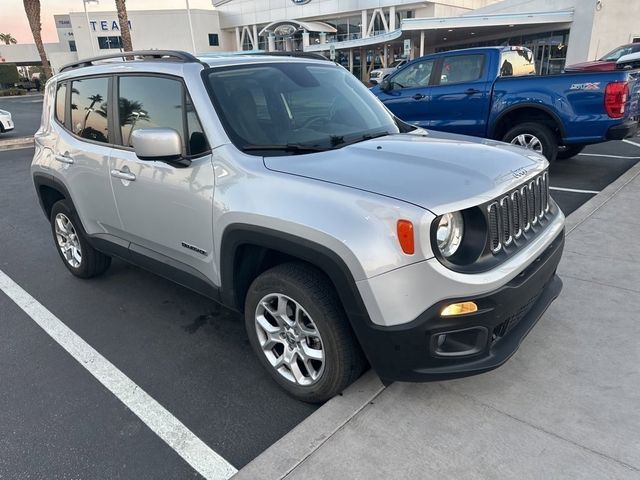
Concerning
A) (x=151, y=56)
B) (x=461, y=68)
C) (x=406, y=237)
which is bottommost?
(x=406, y=237)

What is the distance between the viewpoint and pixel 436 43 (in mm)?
38719

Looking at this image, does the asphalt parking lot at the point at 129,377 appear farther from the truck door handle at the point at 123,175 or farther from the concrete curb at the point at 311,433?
the truck door handle at the point at 123,175

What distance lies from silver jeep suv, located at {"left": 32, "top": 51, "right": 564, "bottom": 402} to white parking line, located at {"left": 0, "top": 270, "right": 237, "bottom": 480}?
0.59 meters

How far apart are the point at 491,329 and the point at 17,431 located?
261 centimetres

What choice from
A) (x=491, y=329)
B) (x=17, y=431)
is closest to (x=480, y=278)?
(x=491, y=329)

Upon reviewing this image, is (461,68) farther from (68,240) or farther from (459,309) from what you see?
(459,309)

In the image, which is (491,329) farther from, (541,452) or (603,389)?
(603,389)

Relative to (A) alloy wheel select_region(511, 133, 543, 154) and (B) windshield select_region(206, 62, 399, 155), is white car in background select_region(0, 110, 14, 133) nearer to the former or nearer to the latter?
(A) alloy wheel select_region(511, 133, 543, 154)

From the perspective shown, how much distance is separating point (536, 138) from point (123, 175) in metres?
5.94

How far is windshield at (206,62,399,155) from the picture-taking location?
9.78 feet

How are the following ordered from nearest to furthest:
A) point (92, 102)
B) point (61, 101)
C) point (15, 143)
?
point (92, 102) → point (61, 101) → point (15, 143)

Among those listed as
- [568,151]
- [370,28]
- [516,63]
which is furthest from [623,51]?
[370,28]

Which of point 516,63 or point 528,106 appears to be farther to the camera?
point 516,63

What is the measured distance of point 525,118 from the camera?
7.40 metres
